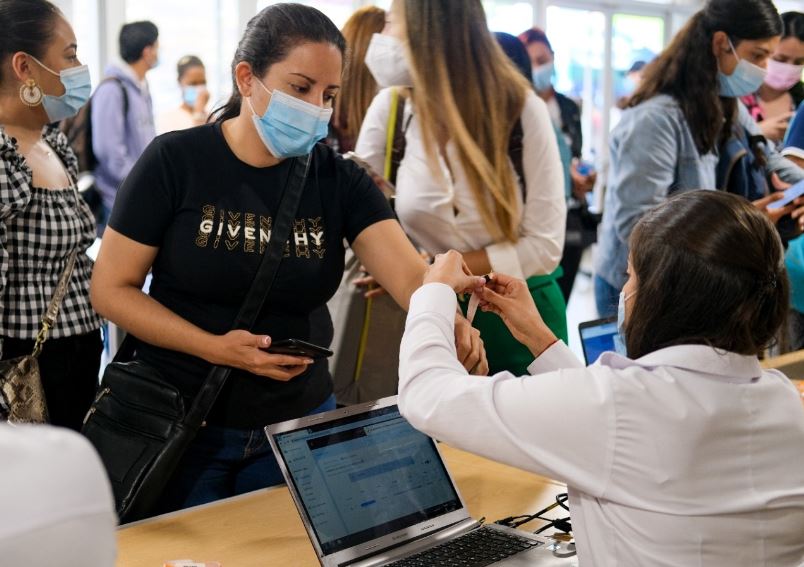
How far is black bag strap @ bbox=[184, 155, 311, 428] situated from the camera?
206 centimetres

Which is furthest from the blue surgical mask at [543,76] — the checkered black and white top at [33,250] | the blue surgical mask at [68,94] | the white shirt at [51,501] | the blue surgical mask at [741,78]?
the white shirt at [51,501]

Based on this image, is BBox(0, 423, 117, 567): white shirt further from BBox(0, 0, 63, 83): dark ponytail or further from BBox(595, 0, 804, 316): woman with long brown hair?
BBox(595, 0, 804, 316): woman with long brown hair

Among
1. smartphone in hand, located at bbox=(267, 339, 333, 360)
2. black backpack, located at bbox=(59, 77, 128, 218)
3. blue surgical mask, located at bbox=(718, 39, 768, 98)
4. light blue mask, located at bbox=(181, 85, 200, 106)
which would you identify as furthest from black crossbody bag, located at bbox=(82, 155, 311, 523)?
light blue mask, located at bbox=(181, 85, 200, 106)

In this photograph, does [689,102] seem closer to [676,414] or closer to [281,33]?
[281,33]

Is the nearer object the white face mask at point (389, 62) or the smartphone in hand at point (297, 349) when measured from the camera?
the smartphone in hand at point (297, 349)

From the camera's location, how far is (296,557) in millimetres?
1836

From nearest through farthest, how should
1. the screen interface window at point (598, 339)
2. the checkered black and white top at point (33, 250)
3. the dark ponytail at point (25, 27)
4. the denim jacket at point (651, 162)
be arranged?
the checkered black and white top at point (33, 250) < the dark ponytail at point (25, 27) < the screen interface window at point (598, 339) < the denim jacket at point (651, 162)

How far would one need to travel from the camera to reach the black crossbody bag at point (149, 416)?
200 centimetres

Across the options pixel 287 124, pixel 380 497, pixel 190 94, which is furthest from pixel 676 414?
pixel 190 94

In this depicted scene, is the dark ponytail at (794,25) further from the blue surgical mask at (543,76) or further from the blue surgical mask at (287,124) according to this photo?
→ the blue surgical mask at (287,124)

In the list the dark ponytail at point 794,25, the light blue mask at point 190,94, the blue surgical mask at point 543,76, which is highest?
the dark ponytail at point 794,25

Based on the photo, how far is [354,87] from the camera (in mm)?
3568

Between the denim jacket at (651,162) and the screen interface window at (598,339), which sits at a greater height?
the denim jacket at (651,162)

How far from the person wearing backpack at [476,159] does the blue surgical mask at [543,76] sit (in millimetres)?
3055
